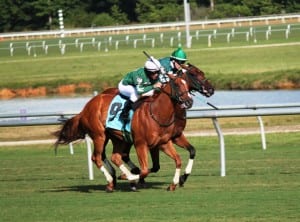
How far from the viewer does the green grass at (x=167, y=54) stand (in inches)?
Result: 1572

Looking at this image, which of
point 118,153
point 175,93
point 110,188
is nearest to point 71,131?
point 118,153

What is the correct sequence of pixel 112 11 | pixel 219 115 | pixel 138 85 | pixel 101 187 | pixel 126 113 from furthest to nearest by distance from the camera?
pixel 112 11
pixel 219 115
pixel 101 187
pixel 138 85
pixel 126 113

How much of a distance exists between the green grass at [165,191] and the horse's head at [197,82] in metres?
1.18

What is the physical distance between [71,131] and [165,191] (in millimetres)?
1815

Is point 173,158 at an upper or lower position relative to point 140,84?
lower

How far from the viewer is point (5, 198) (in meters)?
12.5

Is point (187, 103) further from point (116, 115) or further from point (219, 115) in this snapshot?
point (219, 115)

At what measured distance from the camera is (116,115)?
12.7m

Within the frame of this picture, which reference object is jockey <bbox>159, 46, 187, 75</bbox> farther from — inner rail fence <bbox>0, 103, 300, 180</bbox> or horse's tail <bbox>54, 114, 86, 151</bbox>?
inner rail fence <bbox>0, 103, 300, 180</bbox>

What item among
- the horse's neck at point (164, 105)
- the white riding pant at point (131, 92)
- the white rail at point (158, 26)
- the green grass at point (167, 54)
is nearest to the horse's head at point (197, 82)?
the horse's neck at point (164, 105)

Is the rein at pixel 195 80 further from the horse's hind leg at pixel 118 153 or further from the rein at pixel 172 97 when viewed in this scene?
the horse's hind leg at pixel 118 153

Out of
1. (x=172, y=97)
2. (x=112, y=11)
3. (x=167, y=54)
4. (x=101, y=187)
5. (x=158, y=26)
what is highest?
(x=172, y=97)

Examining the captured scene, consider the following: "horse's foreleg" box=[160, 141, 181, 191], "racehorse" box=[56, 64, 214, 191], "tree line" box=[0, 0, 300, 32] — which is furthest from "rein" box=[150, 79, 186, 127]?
"tree line" box=[0, 0, 300, 32]

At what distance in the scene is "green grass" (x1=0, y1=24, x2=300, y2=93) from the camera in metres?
39.9
